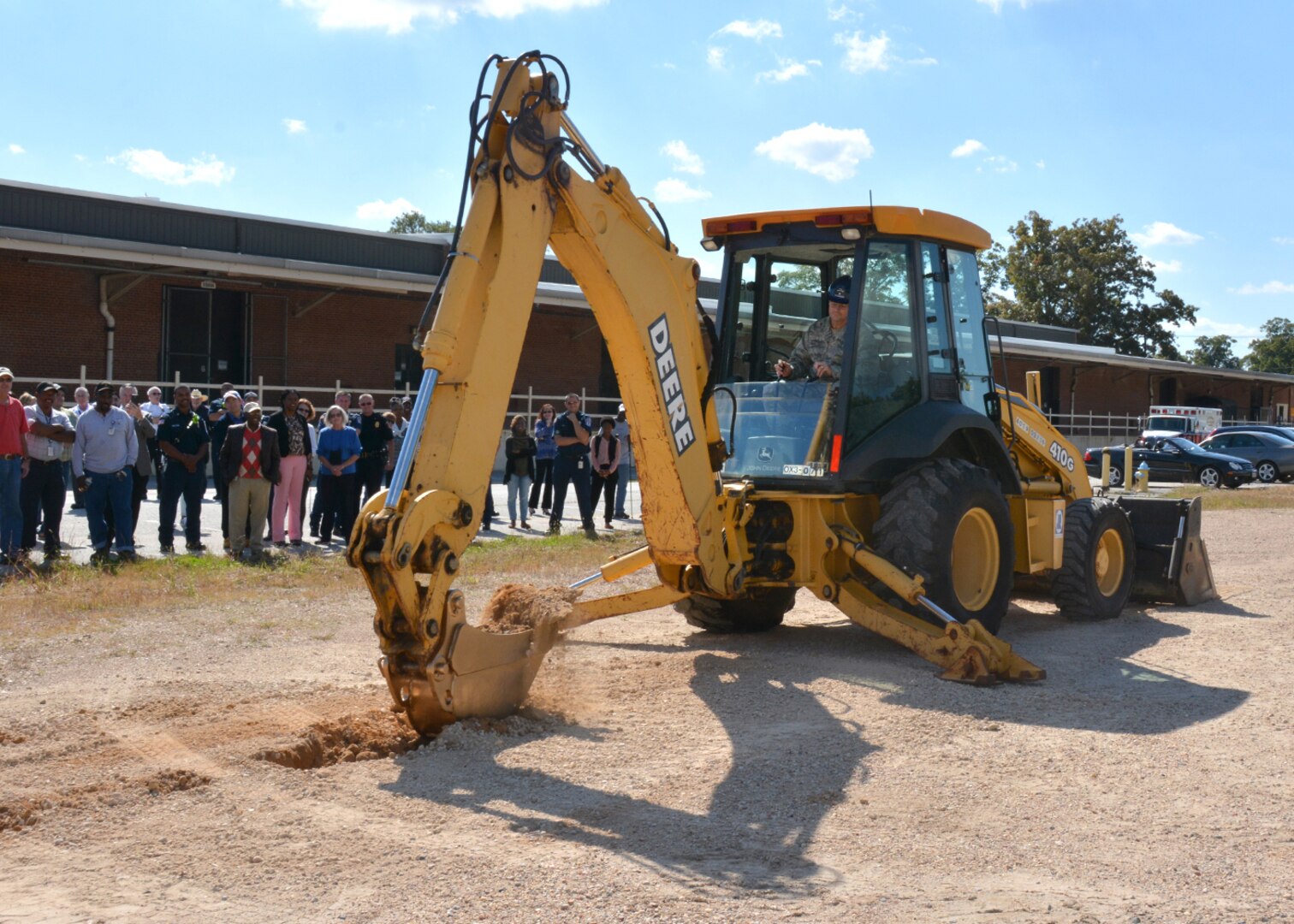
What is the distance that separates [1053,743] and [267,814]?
3805 mm

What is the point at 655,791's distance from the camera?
5.61 m

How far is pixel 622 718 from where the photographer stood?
6.86 meters

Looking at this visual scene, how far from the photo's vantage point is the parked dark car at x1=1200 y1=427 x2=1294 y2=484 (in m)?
35.4

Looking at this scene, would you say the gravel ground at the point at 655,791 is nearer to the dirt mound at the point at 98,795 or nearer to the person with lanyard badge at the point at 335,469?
the dirt mound at the point at 98,795

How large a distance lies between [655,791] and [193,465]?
1003 cm

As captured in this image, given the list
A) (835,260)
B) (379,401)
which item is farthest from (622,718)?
(379,401)

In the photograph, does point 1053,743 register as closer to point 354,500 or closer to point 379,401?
point 354,500

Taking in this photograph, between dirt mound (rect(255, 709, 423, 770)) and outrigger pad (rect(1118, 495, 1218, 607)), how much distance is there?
764cm

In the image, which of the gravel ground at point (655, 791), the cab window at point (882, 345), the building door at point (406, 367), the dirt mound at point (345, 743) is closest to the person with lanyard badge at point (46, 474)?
the gravel ground at point (655, 791)

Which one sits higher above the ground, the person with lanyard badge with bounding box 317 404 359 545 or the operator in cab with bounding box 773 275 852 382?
the operator in cab with bounding box 773 275 852 382

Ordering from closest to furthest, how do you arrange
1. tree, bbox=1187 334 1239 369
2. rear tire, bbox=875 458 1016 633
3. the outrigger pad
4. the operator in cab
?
rear tire, bbox=875 458 1016 633
the operator in cab
the outrigger pad
tree, bbox=1187 334 1239 369

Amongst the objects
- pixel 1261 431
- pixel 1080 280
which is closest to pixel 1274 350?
pixel 1080 280

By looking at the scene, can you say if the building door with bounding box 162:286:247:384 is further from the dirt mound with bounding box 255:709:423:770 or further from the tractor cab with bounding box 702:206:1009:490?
the dirt mound with bounding box 255:709:423:770

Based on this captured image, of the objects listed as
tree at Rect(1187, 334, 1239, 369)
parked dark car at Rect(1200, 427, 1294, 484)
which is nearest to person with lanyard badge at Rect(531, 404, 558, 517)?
parked dark car at Rect(1200, 427, 1294, 484)
